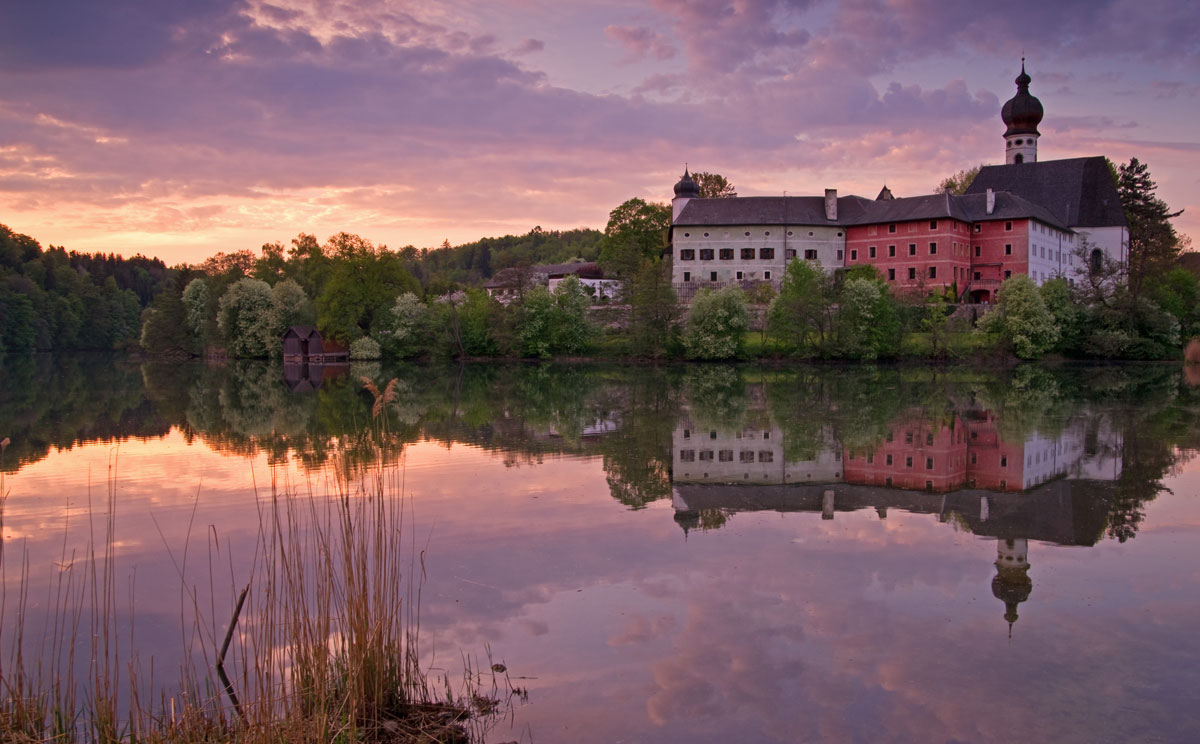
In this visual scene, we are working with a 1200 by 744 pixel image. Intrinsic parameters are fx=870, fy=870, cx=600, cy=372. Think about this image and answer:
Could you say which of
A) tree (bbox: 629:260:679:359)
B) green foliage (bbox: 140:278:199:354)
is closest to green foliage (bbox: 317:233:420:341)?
green foliage (bbox: 140:278:199:354)

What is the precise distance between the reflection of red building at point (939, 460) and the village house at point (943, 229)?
45087mm

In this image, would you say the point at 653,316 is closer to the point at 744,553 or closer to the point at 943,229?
the point at 943,229

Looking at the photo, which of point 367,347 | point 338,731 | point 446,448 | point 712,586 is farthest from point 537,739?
point 367,347

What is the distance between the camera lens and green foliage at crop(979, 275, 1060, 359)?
51.2 meters

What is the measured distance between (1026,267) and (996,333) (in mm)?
14982

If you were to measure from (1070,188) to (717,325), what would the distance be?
39.0 metres

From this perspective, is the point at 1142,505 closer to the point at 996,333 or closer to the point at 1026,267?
the point at 996,333

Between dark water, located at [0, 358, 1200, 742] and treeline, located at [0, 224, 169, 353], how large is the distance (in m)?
75.3

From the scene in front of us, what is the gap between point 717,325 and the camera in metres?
53.0

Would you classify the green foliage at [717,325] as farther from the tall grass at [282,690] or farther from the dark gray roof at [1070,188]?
the tall grass at [282,690]

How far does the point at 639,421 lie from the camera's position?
75.9 ft

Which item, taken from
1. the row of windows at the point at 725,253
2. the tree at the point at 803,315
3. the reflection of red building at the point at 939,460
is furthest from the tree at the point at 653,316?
the reflection of red building at the point at 939,460

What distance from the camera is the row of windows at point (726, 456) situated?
16.8 m

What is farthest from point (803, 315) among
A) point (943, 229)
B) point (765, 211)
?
point (765, 211)
